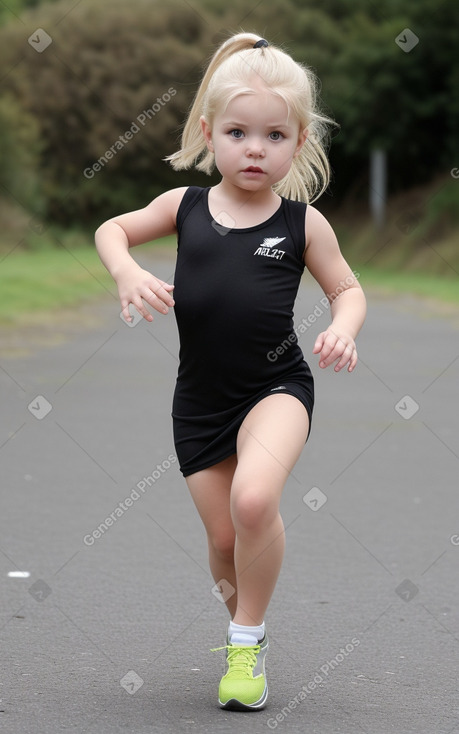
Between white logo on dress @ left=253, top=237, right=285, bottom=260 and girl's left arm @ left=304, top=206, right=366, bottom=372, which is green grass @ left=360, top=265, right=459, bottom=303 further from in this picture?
white logo on dress @ left=253, top=237, right=285, bottom=260

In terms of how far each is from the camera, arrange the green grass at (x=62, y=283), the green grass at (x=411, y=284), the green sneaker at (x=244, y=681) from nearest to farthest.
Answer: the green sneaker at (x=244, y=681) → the green grass at (x=62, y=283) → the green grass at (x=411, y=284)

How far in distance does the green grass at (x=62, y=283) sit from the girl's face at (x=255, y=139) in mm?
11161

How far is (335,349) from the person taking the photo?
349 cm

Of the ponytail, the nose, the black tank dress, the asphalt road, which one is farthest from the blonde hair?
the asphalt road

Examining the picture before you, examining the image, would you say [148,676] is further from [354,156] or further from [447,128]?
[354,156]

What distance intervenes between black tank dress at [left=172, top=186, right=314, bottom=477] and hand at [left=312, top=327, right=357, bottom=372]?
24cm

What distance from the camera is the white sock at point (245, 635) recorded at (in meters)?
3.72

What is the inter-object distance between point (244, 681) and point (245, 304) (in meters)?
1.07

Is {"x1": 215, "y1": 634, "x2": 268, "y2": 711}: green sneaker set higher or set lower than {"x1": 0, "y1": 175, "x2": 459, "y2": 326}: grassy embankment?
higher

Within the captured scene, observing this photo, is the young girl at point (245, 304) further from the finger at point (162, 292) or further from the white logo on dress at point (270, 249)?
the finger at point (162, 292)

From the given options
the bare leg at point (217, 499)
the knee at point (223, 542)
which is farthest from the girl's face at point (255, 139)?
→ the knee at point (223, 542)

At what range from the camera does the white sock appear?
3.72 meters

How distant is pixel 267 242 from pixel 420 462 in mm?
4173

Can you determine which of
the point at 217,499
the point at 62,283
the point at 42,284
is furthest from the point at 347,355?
the point at 62,283
